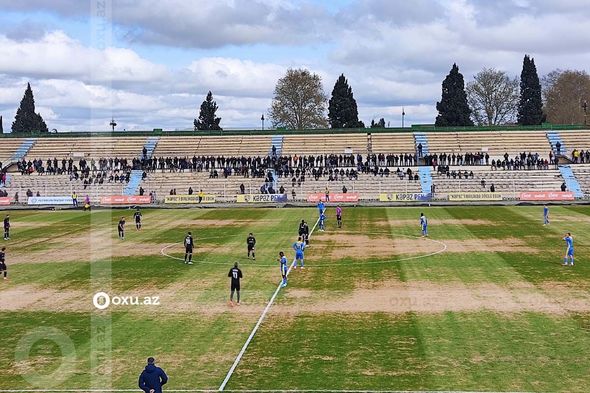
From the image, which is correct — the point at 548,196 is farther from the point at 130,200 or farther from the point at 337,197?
the point at 130,200

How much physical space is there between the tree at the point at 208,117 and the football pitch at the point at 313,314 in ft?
271

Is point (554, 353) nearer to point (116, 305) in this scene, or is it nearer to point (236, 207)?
point (116, 305)

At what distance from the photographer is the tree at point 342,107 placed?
128 meters

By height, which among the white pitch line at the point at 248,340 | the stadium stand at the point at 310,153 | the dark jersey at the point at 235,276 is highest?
the stadium stand at the point at 310,153

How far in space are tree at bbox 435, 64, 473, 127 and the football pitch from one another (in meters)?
73.4

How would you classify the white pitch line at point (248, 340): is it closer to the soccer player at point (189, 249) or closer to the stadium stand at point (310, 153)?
the soccer player at point (189, 249)

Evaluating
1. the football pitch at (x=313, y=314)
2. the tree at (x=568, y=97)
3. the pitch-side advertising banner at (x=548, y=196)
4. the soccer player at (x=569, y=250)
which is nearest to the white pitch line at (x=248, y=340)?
the football pitch at (x=313, y=314)

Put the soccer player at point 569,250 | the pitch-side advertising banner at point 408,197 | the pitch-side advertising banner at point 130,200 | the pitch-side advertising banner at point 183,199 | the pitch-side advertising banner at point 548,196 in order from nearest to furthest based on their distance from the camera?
the soccer player at point 569,250 < the pitch-side advertising banner at point 548,196 < the pitch-side advertising banner at point 408,197 < the pitch-side advertising banner at point 183,199 < the pitch-side advertising banner at point 130,200

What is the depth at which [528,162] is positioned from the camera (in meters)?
88.9

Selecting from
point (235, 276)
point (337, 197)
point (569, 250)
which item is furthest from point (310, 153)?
point (235, 276)

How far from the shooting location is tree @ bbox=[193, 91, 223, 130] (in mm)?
132375

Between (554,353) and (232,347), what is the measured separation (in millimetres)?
9880

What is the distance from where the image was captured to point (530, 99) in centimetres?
12231

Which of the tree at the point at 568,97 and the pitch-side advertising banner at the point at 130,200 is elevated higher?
the tree at the point at 568,97
